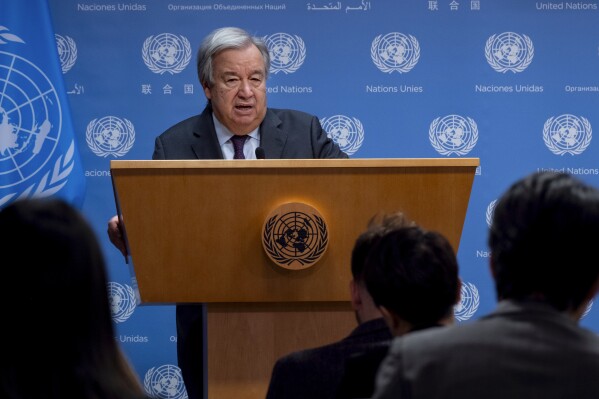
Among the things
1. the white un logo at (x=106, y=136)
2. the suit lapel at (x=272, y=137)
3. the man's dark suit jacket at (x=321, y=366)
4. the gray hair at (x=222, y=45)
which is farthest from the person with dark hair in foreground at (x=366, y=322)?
the white un logo at (x=106, y=136)

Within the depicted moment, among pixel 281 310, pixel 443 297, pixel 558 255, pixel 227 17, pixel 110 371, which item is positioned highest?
pixel 227 17

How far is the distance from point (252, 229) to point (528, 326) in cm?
141

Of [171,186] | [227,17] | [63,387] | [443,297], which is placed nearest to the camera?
[63,387]

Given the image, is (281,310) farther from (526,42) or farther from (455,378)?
(526,42)

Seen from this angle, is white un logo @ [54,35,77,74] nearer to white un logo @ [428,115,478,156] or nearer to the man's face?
the man's face

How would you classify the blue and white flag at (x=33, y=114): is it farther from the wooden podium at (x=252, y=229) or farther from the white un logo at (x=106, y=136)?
the wooden podium at (x=252, y=229)

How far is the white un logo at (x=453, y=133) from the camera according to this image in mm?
5707

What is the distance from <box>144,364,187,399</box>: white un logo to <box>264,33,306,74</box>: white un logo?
1938 mm

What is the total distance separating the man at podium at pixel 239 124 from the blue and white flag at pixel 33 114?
1.67 meters

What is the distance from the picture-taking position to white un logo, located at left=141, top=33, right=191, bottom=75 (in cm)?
569

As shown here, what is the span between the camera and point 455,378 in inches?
56.8

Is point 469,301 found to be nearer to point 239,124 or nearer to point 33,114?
point 239,124

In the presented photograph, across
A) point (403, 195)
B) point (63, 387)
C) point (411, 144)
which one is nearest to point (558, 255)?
point (63, 387)

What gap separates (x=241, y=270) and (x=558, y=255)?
1.43 meters
